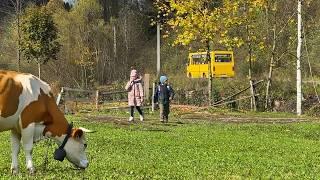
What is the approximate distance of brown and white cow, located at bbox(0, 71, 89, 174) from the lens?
10406 mm

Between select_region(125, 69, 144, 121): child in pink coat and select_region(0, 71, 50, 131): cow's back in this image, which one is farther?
select_region(125, 69, 144, 121): child in pink coat

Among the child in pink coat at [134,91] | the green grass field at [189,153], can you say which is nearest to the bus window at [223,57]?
the child in pink coat at [134,91]

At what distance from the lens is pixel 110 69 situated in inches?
2290

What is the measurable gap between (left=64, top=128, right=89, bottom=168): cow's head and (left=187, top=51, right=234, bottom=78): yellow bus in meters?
40.9

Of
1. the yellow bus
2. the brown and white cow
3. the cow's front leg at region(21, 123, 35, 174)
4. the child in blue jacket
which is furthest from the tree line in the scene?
the cow's front leg at region(21, 123, 35, 174)

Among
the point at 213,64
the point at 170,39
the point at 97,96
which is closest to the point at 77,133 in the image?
the point at 97,96

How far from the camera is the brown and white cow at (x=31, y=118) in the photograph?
10.4 meters

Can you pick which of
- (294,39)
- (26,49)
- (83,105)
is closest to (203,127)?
(83,105)

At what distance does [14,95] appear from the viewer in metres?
10.4

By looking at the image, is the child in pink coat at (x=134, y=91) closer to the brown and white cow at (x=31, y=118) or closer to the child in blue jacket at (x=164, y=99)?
the child in blue jacket at (x=164, y=99)

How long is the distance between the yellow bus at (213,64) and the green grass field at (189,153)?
29.0m

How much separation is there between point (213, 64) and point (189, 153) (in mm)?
39178

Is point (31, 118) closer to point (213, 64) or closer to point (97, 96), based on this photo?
point (97, 96)

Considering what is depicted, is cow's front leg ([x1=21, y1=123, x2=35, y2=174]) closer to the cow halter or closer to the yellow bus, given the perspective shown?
the cow halter
